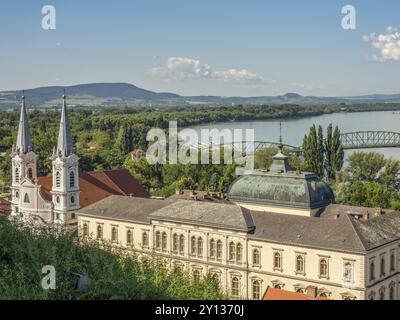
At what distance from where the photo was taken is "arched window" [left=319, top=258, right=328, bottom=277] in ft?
126

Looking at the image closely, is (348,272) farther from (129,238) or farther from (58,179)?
(58,179)

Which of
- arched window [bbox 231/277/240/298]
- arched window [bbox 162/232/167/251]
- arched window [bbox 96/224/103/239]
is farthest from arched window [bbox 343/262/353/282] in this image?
arched window [bbox 96/224/103/239]

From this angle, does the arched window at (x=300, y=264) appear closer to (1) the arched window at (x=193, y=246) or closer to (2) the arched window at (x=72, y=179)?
(1) the arched window at (x=193, y=246)

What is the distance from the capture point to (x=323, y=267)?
38.4 m

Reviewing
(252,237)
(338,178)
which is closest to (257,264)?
(252,237)

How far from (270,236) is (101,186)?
78.0 ft

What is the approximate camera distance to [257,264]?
136 ft

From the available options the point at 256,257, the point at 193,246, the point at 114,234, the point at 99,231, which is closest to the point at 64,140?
the point at 99,231

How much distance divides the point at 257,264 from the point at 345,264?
614cm

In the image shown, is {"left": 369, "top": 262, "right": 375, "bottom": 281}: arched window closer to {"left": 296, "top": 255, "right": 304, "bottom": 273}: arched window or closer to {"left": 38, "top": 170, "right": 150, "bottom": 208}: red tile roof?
{"left": 296, "top": 255, "right": 304, "bottom": 273}: arched window

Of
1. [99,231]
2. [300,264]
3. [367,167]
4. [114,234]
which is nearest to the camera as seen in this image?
[300,264]

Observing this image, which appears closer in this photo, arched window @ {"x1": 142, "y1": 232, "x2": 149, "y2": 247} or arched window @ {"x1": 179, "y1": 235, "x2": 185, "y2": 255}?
arched window @ {"x1": 179, "y1": 235, "x2": 185, "y2": 255}

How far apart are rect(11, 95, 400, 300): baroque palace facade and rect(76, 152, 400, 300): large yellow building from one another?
0.21 ft
